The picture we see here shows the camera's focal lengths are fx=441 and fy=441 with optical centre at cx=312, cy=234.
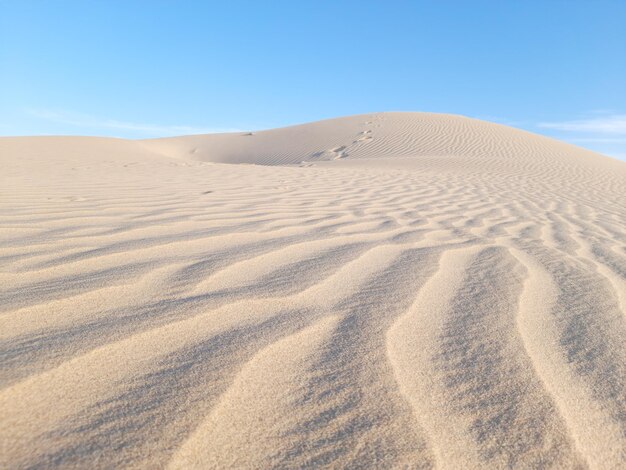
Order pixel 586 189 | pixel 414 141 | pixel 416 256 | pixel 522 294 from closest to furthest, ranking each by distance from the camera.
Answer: pixel 522 294, pixel 416 256, pixel 586 189, pixel 414 141

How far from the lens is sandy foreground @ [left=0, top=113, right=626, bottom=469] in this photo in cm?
90

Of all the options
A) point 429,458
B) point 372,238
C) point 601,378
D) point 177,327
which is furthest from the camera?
point 372,238

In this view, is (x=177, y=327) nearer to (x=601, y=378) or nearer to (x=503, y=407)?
(x=503, y=407)

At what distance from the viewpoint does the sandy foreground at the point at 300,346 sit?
0.90 metres

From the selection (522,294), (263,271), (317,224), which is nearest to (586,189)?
(317,224)

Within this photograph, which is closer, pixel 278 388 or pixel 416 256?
pixel 278 388

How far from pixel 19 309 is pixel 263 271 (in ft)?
2.93

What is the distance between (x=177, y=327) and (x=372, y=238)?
159 centimetres

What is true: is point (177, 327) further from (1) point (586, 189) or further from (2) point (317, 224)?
(1) point (586, 189)

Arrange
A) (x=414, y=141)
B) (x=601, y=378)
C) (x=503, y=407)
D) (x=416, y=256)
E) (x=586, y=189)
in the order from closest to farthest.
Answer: (x=503, y=407) → (x=601, y=378) → (x=416, y=256) → (x=586, y=189) → (x=414, y=141)

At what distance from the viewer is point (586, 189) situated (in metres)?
7.84

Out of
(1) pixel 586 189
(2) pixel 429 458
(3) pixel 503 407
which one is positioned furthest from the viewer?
(1) pixel 586 189

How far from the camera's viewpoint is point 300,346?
1283 millimetres

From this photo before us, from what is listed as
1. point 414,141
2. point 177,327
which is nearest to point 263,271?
point 177,327
